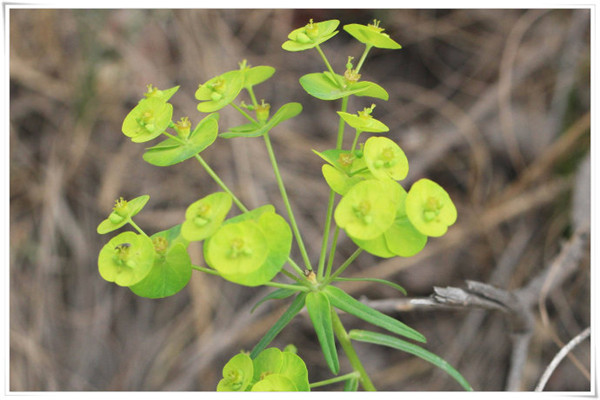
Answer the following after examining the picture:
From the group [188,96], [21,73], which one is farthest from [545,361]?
[21,73]

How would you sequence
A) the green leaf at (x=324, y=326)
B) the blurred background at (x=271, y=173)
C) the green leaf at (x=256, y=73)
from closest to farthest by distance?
the green leaf at (x=324, y=326)
the green leaf at (x=256, y=73)
the blurred background at (x=271, y=173)

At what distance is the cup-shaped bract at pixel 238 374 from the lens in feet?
3.99

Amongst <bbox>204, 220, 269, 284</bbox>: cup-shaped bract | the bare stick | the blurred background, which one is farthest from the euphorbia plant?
the blurred background

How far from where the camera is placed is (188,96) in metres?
3.04

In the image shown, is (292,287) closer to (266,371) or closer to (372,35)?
(266,371)

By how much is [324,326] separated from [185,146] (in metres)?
0.52

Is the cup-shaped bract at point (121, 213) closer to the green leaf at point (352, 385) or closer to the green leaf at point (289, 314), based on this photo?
the green leaf at point (289, 314)

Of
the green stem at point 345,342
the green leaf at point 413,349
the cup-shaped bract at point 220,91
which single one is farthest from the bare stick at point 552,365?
Answer: the cup-shaped bract at point 220,91

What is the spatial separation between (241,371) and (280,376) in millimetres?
126

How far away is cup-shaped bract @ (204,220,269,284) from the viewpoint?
105cm

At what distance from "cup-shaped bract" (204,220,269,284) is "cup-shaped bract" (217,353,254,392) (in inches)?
10.4

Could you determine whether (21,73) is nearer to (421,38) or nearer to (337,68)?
(337,68)

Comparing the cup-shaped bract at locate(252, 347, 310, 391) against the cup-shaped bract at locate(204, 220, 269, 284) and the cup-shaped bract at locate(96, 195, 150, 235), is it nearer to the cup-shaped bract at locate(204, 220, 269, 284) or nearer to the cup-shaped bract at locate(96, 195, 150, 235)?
the cup-shaped bract at locate(204, 220, 269, 284)

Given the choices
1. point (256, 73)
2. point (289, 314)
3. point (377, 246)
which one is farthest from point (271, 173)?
point (377, 246)
